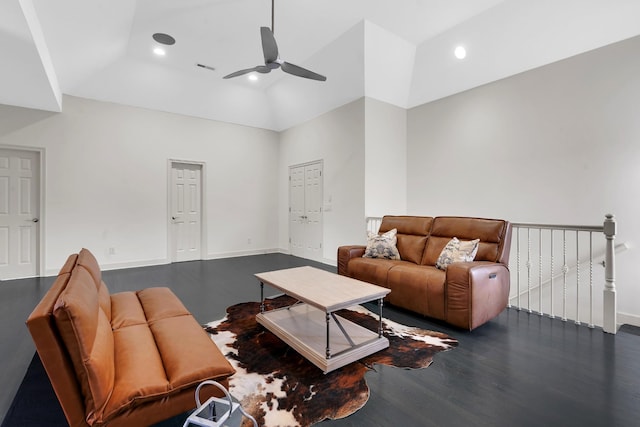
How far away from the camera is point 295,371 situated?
7.03 ft

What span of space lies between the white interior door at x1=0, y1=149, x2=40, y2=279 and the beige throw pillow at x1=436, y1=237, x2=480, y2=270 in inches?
244

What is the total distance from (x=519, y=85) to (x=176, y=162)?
240 inches

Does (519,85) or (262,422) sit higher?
(519,85)

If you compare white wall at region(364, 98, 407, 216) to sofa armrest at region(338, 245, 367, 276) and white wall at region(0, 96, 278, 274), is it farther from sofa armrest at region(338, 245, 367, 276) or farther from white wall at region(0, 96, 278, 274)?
white wall at region(0, 96, 278, 274)

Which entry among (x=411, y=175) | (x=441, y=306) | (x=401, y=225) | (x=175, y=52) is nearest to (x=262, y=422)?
(x=441, y=306)

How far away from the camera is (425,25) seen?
13.9 feet

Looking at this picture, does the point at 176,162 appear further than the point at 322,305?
Yes

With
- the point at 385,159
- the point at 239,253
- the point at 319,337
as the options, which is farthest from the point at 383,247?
the point at 239,253

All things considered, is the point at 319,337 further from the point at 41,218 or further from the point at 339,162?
the point at 41,218

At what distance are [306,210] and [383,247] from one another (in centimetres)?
291

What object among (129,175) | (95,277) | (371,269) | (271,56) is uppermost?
(271,56)

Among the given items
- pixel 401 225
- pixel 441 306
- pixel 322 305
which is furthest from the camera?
pixel 401 225

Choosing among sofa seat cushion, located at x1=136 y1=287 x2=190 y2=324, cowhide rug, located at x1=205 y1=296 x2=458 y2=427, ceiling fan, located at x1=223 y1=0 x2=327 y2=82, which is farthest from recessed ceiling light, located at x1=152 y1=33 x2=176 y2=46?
cowhide rug, located at x1=205 y1=296 x2=458 y2=427

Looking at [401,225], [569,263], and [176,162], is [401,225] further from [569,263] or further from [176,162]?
[176,162]
